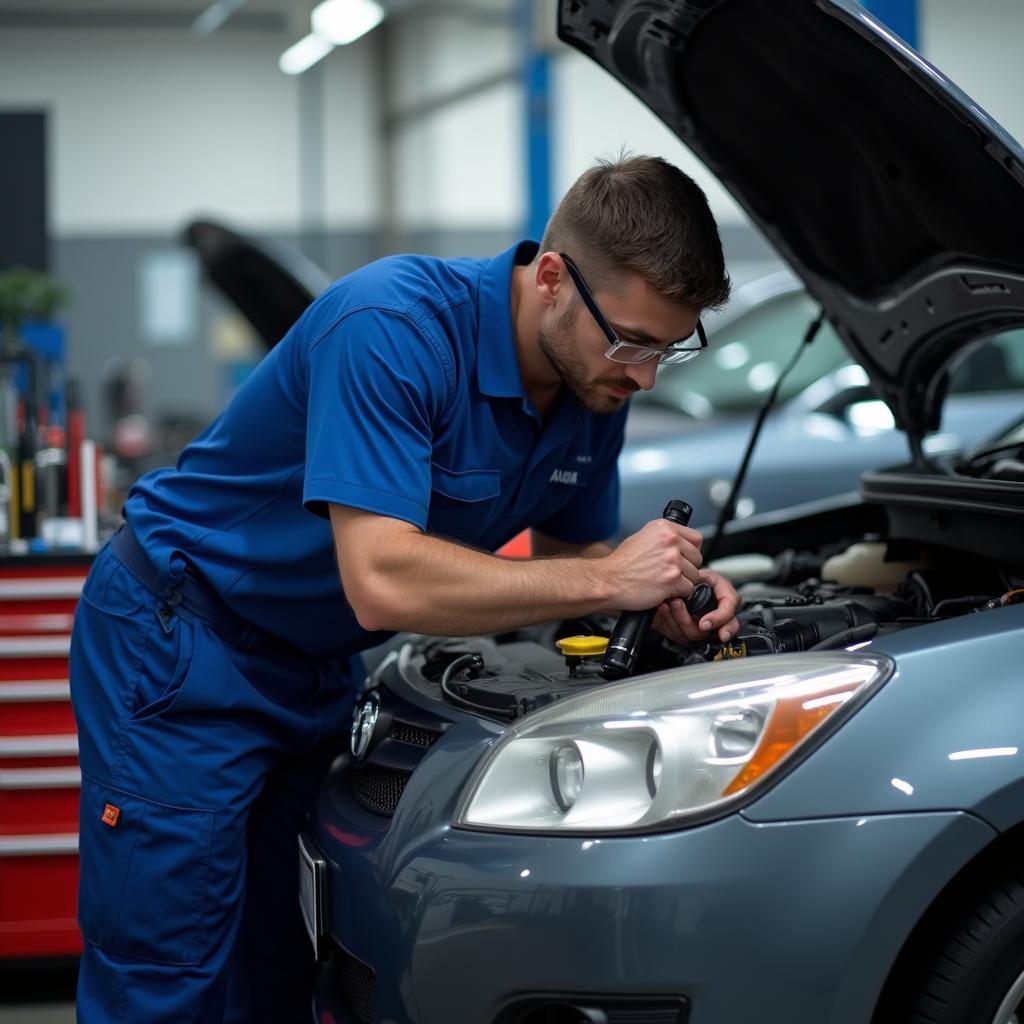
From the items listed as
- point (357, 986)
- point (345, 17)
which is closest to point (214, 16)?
point (345, 17)

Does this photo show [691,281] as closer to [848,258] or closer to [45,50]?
[848,258]

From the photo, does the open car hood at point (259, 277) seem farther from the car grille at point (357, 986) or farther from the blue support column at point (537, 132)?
the blue support column at point (537, 132)

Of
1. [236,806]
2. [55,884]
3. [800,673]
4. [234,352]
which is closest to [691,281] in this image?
[800,673]

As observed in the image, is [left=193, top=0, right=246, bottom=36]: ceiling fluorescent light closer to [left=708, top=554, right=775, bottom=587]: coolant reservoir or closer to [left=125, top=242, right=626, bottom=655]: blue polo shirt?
[left=708, top=554, right=775, bottom=587]: coolant reservoir

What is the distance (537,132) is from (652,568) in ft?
20.1

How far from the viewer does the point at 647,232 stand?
1.66 metres

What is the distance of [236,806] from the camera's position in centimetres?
186

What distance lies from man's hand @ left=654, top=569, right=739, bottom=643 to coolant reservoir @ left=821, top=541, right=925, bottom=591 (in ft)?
1.83

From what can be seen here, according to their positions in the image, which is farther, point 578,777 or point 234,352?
point 234,352

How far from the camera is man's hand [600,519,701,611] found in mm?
1663

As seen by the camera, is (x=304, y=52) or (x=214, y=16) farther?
(x=214, y=16)

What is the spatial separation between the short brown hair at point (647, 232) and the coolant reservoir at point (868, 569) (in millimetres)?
725

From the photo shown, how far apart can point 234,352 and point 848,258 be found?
1195 centimetres

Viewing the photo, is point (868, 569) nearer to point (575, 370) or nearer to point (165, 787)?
point (575, 370)
